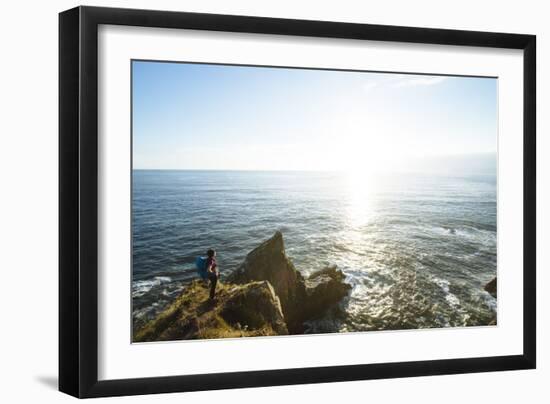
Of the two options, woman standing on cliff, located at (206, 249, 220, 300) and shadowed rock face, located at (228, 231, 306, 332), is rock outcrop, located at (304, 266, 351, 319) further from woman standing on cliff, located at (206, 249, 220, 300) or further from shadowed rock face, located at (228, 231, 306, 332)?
woman standing on cliff, located at (206, 249, 220, 300)

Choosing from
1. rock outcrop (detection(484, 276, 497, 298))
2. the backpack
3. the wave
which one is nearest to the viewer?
the wave

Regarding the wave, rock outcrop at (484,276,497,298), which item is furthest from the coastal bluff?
rock outcrop at (484,276,497,298)

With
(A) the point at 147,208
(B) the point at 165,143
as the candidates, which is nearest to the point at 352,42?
(B) the point at 165,143

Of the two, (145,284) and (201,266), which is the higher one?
(201,266)

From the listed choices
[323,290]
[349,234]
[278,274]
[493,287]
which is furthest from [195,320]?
[493,287]

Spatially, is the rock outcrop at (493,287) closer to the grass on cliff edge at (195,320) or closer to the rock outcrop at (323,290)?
the rock outcrop at (323,290)

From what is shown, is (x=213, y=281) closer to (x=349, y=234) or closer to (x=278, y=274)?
(x=278, y=274)
